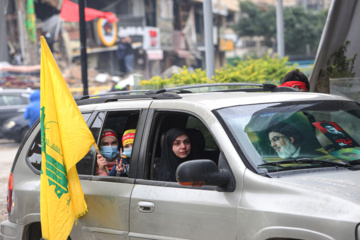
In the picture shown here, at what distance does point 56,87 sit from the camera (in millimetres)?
5465

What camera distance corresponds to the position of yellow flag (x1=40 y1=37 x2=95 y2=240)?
5.08m

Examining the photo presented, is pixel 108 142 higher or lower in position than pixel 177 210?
higher

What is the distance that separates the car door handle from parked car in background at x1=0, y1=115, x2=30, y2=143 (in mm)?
17904

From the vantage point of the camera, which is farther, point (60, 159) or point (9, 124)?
point (9, 124)

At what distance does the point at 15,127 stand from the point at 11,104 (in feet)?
3.94

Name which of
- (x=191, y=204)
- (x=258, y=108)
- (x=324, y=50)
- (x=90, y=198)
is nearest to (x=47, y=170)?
(x=90, y=198)

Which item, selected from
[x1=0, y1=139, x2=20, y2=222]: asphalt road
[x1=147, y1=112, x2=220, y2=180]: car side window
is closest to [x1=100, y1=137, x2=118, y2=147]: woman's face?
[x1=147, y1=112, x2=220, y2=180]: car side window

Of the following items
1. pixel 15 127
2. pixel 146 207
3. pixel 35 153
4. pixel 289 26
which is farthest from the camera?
pixel 289 26

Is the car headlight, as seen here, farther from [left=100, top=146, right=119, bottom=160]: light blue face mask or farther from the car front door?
the car front door

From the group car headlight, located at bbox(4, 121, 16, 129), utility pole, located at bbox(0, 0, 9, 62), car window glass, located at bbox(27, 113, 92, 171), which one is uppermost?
utility pole, located at bbox(0, 0, 9, 62)

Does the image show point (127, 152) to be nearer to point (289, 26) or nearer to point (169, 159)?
point (169, 159)

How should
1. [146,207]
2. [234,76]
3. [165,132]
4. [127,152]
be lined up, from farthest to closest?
1. [234,76]
2. [127,152]
3. [165,132]
4. [146,207]

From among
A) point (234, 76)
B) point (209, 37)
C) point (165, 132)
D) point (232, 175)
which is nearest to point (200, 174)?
point (232, 175)

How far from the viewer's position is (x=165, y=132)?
17.0 feet
